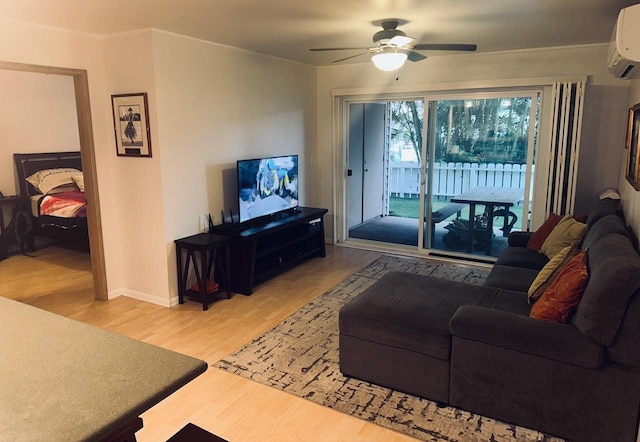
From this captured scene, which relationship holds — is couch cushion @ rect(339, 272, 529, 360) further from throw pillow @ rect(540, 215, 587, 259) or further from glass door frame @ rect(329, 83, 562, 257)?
glass door frame @ rect(329, 83, 562, 257)

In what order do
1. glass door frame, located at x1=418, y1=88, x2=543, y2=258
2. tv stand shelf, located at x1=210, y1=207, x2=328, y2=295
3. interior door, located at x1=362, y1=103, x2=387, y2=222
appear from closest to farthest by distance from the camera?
tv stand shelf, located at x1=210, y1=207, x2=328, y2=295 < glass door frame, located at x1=418, y1=88, x2=543, y2=258 < interior door, located at x1=362, y1=103, x2=387, y2=222

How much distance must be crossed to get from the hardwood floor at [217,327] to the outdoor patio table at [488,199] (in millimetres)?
1232

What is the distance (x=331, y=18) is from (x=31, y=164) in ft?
Result: 16.0

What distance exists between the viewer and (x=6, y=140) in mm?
5941

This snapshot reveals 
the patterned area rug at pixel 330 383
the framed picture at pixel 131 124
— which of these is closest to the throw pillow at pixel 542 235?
the patterned area rug at pixel 330 383

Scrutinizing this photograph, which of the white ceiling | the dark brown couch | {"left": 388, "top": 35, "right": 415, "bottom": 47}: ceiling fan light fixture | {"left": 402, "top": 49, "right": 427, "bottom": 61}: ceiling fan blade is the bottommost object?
the dark brown couch

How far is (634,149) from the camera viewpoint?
3303mm

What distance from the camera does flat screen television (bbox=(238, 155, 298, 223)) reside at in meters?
4.51

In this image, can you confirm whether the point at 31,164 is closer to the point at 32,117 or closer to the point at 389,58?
the point at 32,117

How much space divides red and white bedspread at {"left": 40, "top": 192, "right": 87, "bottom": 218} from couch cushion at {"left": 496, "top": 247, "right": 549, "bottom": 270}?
475cm

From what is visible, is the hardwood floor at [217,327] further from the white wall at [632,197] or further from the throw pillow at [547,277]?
the white wall at [632,197]

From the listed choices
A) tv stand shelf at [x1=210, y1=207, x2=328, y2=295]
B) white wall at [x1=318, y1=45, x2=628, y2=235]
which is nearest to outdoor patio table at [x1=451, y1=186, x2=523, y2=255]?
white wall at [x1=318, y1=45, x2=628, y2=235]

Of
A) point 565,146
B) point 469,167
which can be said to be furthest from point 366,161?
point 565,146

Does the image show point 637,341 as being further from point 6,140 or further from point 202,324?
point 6,140
